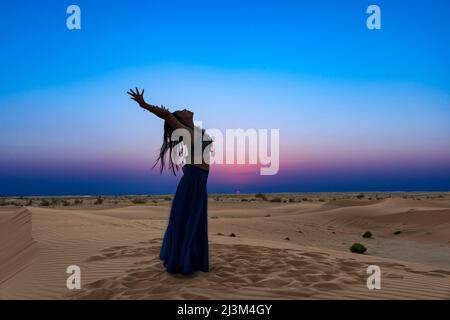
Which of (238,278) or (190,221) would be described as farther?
(190,221)

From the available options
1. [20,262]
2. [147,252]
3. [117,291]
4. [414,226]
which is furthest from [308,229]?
[117,291]

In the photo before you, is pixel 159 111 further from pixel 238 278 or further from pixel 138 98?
pixel 238 278

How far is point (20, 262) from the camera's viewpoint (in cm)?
914

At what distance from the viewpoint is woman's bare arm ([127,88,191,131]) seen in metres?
5.96

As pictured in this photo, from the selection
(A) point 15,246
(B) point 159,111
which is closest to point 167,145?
(B) point 159,111

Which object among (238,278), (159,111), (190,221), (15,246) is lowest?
(15,246)

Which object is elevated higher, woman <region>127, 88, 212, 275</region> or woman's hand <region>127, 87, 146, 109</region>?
woman's hand <region>127, 87, 146, 109</region>

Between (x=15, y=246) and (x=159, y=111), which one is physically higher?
→ (x=159, y=111)

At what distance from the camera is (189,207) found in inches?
261

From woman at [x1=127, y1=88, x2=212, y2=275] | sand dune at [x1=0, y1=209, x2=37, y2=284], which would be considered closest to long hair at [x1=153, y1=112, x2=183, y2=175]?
woman at [x1=127, y1=88, x2=212, y2=275]

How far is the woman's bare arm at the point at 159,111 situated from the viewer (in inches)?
235

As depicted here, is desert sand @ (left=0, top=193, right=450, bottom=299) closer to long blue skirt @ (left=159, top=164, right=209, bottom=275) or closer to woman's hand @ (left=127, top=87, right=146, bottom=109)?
long blue skirt @ (left=159, top=164, right=209, bottom=275)

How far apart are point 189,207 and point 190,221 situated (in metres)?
0.24

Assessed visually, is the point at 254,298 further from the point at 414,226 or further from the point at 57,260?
the point at 414,226
